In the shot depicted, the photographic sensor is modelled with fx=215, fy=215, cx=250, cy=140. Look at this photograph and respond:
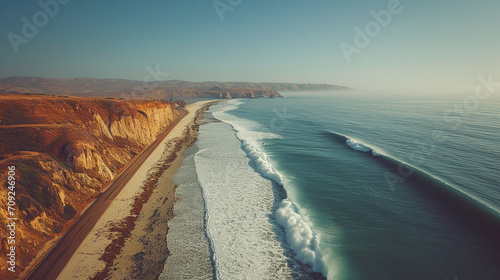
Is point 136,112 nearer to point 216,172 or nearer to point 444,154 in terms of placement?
point 216,172

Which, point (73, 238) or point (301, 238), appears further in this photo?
point (301, 238)

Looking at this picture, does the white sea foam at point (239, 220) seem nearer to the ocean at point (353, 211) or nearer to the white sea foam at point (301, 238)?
the ocean at point (353, 211)

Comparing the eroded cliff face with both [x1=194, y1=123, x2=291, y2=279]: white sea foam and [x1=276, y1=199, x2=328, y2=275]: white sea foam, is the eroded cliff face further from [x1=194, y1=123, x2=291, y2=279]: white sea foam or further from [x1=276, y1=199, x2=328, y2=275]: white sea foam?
[x1=276, y1=199, x2=328, y2=275]: white sea foam

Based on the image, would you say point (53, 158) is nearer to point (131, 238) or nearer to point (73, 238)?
point (73, 238)

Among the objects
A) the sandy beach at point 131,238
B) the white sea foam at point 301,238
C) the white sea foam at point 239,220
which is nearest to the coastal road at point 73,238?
the sandy beach at point 131,238

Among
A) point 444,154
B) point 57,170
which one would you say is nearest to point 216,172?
point 57,170

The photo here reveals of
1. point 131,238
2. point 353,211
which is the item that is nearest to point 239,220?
point 131,238
